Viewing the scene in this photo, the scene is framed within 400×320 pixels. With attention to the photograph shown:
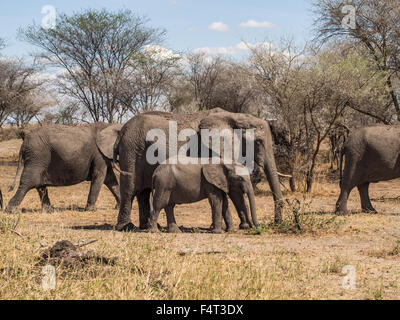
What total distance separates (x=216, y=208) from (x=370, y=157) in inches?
160

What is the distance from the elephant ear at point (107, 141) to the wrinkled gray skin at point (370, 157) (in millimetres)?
4688

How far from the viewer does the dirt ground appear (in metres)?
4.80

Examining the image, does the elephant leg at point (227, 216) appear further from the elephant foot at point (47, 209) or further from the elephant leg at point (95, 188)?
the elephant foot at point (47, 209)

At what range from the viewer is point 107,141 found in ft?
35.6

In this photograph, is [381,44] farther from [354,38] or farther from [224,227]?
[224,227]

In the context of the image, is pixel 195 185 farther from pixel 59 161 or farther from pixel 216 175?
pixel 59 161

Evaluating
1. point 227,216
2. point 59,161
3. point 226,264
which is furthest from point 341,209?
point 59,161

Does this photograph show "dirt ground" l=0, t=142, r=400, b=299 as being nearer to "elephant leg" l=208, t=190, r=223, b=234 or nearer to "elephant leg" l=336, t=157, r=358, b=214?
"elephant leg" l=208, t=190, r=223, b=234

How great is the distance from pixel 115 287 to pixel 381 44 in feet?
53.8

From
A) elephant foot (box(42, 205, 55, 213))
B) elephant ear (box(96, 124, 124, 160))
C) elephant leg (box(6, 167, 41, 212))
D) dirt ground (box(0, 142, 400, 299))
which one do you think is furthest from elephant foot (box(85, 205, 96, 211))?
dirt ground (box(0, 142, 400, 299))

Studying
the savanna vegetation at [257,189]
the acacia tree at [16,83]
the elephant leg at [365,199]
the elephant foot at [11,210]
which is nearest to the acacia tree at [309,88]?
the savanna vegetation at [257,189]

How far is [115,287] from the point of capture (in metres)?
4.76

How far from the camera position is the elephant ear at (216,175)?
8656mm
